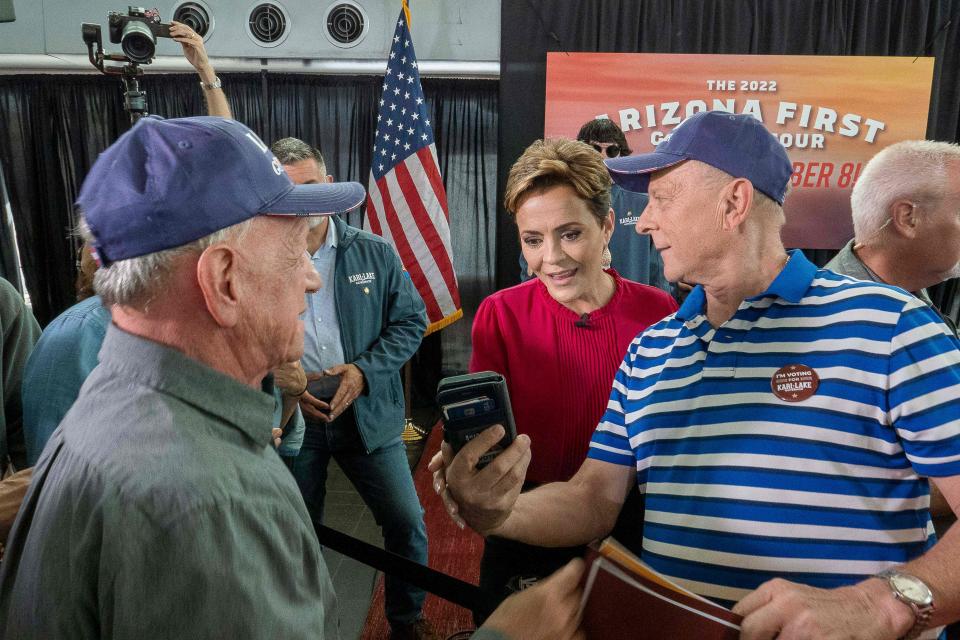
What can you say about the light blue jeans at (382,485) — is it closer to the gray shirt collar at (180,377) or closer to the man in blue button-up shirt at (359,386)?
the man in blue button-up shirt at (359,386)

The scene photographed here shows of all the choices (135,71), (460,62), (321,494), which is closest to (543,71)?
(460,62)

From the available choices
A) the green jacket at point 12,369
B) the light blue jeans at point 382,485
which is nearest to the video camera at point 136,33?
the green jacket at point 12,369

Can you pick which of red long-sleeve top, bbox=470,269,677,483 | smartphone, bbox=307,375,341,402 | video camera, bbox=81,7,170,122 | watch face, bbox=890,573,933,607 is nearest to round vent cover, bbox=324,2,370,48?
video camera, bbox=81,7,170,122

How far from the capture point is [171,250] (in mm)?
841

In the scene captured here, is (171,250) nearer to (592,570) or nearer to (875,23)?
(592,570)

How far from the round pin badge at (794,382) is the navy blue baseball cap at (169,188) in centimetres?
90

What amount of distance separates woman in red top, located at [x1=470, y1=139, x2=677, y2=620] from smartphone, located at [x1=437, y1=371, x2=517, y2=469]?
0.58 metres

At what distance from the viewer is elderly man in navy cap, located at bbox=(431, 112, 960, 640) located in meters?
1.02

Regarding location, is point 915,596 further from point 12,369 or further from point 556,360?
point 12,369

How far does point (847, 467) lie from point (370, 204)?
153 inches

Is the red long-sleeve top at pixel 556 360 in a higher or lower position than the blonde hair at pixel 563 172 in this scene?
lower

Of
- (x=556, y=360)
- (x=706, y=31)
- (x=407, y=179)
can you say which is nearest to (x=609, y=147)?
(x=407, y=179)

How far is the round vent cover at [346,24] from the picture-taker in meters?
5.63

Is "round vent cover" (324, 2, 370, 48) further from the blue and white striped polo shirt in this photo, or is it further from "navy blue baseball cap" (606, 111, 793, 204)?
the blue and white striped polo shirt
